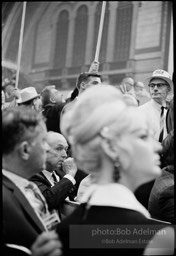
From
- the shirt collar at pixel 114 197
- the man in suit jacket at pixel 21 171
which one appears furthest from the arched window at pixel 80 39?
the shirt collar at pixel 114 197

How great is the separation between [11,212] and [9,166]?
11.4 inches

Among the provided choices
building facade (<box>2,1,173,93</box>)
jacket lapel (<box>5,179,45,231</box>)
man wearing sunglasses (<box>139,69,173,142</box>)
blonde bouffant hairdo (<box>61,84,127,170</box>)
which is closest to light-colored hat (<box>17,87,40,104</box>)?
man wearing sunglasses (<box>139,69,173,142</box>)

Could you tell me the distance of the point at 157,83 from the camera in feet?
15.6

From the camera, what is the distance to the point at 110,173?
1647 millimetres

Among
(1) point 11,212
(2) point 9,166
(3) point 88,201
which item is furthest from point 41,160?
(3) point 88,201

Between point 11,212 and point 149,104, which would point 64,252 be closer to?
point 11,212

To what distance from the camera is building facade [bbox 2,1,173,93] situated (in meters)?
19.1

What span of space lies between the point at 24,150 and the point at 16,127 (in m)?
0.12

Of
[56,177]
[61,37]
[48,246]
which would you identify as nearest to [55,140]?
[56,177]

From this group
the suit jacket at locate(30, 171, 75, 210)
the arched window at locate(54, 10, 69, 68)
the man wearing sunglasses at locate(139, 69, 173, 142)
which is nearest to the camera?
the suit jacket at locate(30, 171, 75, 210)

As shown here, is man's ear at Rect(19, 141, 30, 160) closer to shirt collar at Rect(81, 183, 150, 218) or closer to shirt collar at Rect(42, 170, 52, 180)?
shirt collar at Rect(81, 183, 150, 218)

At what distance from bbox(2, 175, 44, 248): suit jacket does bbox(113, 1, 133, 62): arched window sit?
1869cm

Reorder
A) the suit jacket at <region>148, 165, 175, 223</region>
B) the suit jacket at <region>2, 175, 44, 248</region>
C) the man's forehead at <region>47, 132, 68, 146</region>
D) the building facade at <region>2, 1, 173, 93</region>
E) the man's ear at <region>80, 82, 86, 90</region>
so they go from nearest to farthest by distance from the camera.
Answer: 1. the suit jacket at <region>2, 175, 44, 248</region>
2. the suit jacket at <region>148, 165, 175, 223</region>
3. the man's forehead at <region>47, 132, 68, 146</region>
4. the man's ear at <region>80, 82, 86, 90</region>
5. the building facade at <region>2, 1, 173, 93</region>

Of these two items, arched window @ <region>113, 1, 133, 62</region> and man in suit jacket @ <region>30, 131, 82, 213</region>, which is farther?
arched window @ <region>113, 1, 133, 62</region>
